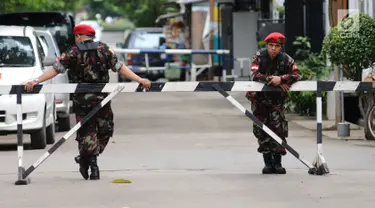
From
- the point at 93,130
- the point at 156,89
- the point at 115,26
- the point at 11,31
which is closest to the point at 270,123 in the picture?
the point at 156,89

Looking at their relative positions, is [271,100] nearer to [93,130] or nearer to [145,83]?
[145,83]

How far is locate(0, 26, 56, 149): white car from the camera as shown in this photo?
15656 mm

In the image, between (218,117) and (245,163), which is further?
(218,117)

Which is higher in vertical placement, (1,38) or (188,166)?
Result: (1,38)

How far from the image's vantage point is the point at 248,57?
112ft

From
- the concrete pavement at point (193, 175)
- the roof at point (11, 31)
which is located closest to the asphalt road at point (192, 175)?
the concrete pavement at point (193, 175)

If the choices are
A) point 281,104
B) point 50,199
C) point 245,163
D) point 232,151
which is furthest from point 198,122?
point 50,199

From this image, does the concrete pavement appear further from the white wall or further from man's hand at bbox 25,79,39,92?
the white wall

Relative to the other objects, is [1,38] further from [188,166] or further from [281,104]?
[281,104]

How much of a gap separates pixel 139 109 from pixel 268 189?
44.4ft

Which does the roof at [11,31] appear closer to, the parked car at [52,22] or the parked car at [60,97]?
the parked car at [60,97]

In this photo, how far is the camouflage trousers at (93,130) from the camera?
12008 millimetres

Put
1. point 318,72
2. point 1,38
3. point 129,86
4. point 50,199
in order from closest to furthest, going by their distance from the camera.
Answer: point 50,199
point 129,86
point 1,38
point 318,72

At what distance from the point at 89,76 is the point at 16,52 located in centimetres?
533
